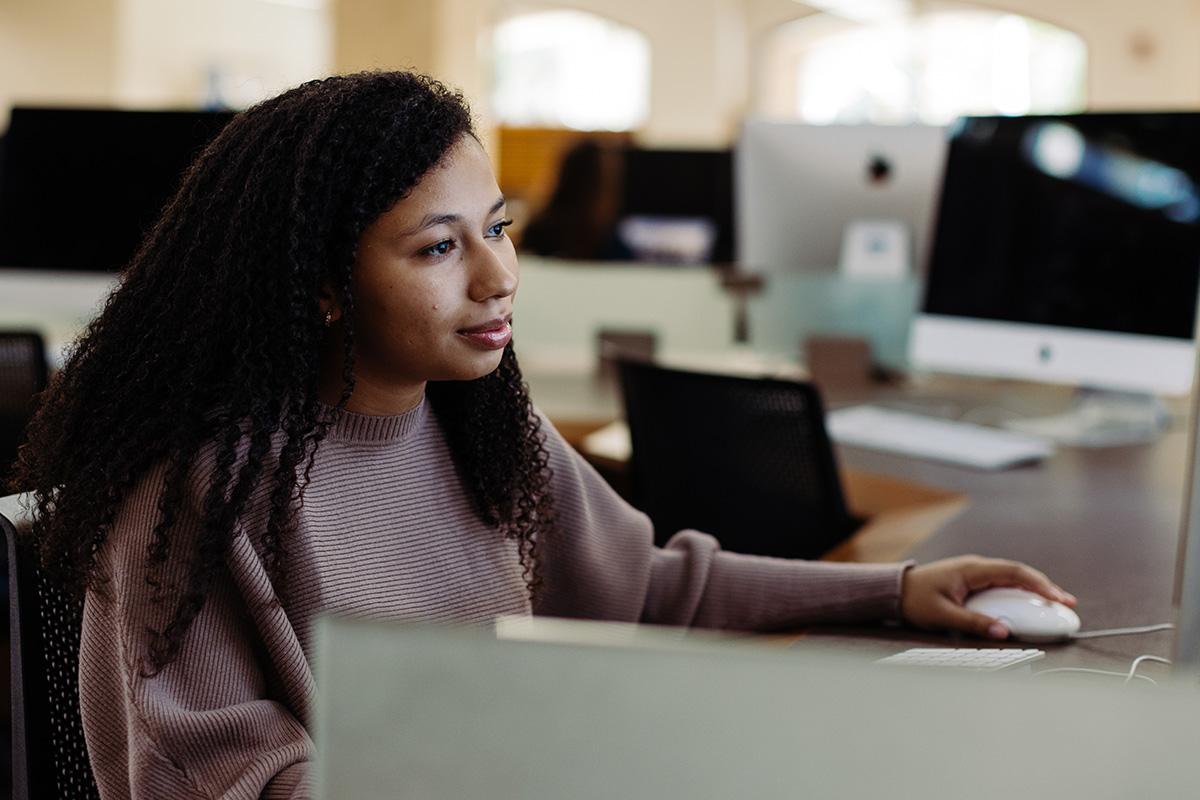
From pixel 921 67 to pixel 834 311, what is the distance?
6337 millimetres

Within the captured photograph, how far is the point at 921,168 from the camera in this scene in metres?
2.88

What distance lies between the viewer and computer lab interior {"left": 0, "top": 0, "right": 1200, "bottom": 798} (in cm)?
42

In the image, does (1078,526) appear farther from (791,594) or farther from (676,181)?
(676,181)

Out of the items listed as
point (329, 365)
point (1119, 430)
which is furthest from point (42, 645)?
point (1119, 430)

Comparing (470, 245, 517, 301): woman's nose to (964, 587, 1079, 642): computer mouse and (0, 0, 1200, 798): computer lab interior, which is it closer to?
(0, 0, 1200, 798): computer lab interior

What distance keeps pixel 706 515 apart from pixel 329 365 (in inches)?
42.5

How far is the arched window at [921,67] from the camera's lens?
324 inches

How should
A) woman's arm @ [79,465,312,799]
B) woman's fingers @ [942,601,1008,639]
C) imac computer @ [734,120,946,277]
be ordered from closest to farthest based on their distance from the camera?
1. woman's arm @ [79,465,312,799]
2. woman's fingers @ [942,601,1008,639]
3. imac computer @ [734,120,946,277]

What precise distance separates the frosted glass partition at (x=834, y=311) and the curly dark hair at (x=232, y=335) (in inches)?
78.9

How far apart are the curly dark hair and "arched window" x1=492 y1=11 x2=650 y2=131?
27.5 feet

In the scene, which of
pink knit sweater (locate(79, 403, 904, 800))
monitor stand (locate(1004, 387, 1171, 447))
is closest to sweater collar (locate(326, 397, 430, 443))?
pink knit sweater (locate(79, 403, 904, 800))

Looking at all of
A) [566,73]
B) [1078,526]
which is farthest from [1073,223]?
[566,73]

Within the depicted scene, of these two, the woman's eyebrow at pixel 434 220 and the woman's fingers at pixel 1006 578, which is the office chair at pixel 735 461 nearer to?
the woman's fingers at pixel 1006 578

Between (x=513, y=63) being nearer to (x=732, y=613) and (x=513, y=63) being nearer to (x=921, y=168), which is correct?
(x=921, y=168)
